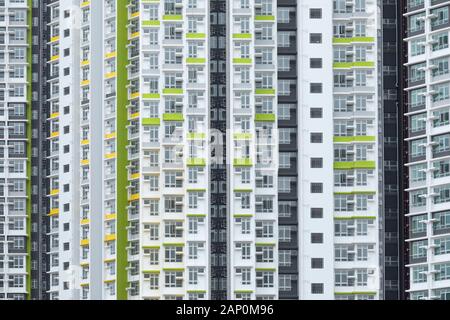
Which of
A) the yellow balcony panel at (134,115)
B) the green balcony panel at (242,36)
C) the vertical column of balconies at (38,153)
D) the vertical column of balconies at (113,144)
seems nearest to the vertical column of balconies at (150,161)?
the yellow balcony panel at (134,115)

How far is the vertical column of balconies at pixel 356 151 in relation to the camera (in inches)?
3812

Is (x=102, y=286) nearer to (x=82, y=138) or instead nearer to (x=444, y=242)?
(x=82, y=138)

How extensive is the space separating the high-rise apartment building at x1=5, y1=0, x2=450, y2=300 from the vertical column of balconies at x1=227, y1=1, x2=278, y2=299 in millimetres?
107

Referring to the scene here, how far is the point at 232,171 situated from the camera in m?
96.1

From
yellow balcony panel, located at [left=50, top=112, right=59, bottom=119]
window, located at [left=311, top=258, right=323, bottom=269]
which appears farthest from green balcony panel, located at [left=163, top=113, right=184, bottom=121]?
yellow balcony panel, located at [left=50, top=112, right=59, bottom=119]

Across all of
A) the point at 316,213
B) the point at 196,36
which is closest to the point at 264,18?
the point at 196,36

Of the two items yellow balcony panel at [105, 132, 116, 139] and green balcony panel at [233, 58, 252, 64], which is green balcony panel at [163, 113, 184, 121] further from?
green balcony panel at [233, 58, 252, 64]

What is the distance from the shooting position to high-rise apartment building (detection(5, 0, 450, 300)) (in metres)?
95.8

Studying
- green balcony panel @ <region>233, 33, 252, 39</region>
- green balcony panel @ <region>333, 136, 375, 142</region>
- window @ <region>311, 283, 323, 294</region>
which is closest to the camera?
window @ <region>311, 283, 323, 294</region>

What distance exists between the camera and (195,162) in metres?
97.1

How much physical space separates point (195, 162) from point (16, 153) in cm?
2143

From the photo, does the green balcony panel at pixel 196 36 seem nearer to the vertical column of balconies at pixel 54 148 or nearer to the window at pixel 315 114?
the window at pixel 315 114

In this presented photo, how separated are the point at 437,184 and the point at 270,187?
10.7 metres

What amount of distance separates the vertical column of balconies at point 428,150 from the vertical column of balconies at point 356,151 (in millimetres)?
2446
